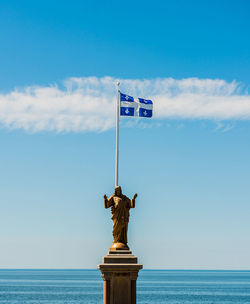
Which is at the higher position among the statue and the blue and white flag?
the blue and white flag

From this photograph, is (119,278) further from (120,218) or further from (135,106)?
(135,106)

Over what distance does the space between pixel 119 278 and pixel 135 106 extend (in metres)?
7.21

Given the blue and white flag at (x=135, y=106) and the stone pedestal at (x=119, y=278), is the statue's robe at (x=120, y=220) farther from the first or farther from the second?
the blue and white flag at (x=135, y=106)

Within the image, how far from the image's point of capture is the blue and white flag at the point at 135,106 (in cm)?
2635

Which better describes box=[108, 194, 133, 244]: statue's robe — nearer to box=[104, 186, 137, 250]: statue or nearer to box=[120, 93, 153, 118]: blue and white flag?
box=[104, 186, 137, 250]: statue

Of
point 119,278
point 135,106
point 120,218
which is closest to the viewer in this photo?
point 119,278

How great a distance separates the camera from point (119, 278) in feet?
75.6

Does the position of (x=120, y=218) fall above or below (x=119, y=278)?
above

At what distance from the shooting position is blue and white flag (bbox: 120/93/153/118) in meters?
26.4

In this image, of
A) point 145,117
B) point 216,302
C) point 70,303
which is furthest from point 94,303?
point 145,117

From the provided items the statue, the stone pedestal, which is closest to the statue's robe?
the statue

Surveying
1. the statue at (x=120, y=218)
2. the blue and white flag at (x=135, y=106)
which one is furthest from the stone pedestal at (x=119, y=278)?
the blue and white flag at (x=135, y=106)

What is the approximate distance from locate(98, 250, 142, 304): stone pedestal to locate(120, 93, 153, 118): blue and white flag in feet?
20.1

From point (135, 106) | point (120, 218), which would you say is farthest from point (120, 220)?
point (135, 106)
